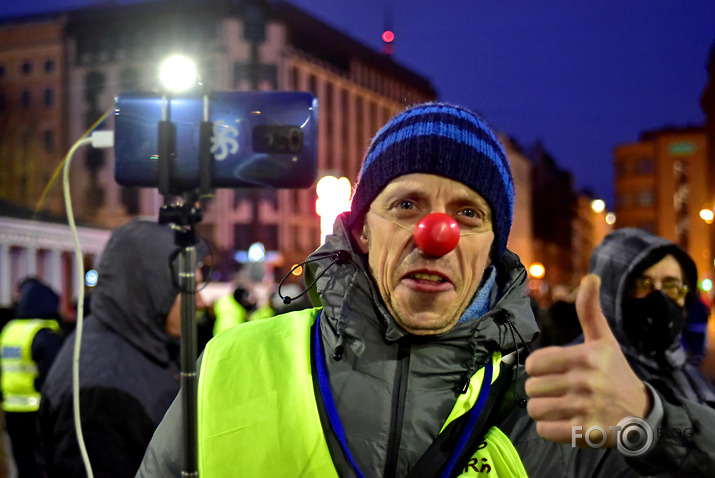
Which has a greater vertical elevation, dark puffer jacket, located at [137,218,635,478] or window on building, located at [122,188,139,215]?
window on building, located at [122,188,139,215]

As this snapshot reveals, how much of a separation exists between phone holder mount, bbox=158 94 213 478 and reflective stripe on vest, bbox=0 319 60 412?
4140 millimetres

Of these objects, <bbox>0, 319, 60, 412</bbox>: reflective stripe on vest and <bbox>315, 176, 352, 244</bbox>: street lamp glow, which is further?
<bbox>315, 176, 352, 244</bbox>: street lamp glow

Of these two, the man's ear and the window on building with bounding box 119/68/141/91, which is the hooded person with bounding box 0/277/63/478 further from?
the window on building with bounding box 119/68/141/91

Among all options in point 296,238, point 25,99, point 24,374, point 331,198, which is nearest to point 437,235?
point 24,374

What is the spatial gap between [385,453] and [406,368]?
0.24 metres

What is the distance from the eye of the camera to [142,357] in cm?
314

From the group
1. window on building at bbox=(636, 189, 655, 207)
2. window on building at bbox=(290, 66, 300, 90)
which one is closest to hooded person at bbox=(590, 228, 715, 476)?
window on building at bbox=(290, 66, 300, 90)

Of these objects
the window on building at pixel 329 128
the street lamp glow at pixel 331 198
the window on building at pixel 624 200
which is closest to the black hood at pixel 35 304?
the street lamp glow at pixel 331 198

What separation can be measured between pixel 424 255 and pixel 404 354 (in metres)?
0.29

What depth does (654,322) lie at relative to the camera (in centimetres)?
354

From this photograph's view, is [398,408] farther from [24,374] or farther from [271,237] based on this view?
[271,237]

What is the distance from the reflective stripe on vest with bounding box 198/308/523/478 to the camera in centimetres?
183

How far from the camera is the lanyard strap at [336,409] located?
1820mm

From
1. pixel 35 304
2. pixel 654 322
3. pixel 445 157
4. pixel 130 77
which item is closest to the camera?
pixel 445 157
